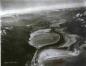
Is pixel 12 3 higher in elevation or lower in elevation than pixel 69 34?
higher

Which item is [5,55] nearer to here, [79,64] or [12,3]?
[12,3]

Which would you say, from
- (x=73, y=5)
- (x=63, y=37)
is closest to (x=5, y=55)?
(x=63, y=37)

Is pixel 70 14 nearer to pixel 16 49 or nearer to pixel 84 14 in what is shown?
pixel 84 14

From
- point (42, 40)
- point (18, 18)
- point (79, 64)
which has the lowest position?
point (79, 64)

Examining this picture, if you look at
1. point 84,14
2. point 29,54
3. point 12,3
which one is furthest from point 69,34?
point 12,3

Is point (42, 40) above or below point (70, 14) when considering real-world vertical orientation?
below

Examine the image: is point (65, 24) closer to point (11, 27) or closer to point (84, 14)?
point (84, 14)

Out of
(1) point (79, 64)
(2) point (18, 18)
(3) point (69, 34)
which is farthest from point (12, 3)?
(1) point (79, 64)
